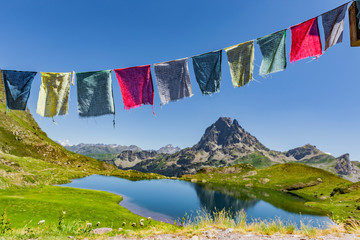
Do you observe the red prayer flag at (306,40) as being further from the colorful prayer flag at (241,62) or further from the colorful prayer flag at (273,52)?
the colorful prayer flag at (241,62)

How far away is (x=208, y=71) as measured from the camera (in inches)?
428

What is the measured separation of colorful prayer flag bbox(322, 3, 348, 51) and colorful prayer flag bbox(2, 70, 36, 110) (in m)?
16.5

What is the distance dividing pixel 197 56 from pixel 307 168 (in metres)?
161

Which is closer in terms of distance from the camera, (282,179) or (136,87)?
(136,87)

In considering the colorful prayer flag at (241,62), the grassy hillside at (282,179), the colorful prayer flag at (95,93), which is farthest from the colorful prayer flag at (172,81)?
the grassy hillside at (282,179)

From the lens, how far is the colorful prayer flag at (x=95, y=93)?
10922mm

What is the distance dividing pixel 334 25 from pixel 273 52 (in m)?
2.84

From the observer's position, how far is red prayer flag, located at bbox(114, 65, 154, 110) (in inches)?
438

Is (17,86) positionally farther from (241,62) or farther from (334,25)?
(334,25)

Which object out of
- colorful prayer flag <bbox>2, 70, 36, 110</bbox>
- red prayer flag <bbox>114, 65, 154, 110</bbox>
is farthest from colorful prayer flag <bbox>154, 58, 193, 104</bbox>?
colorful prayer flag <bbox>2, 70, 36, 110</bbox>

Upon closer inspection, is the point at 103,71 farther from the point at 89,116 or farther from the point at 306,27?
the point at 306,27

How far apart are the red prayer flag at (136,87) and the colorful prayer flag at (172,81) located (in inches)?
24.8

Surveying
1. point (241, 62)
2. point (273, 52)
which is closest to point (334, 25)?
point (273, 52)

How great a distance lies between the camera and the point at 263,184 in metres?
132
